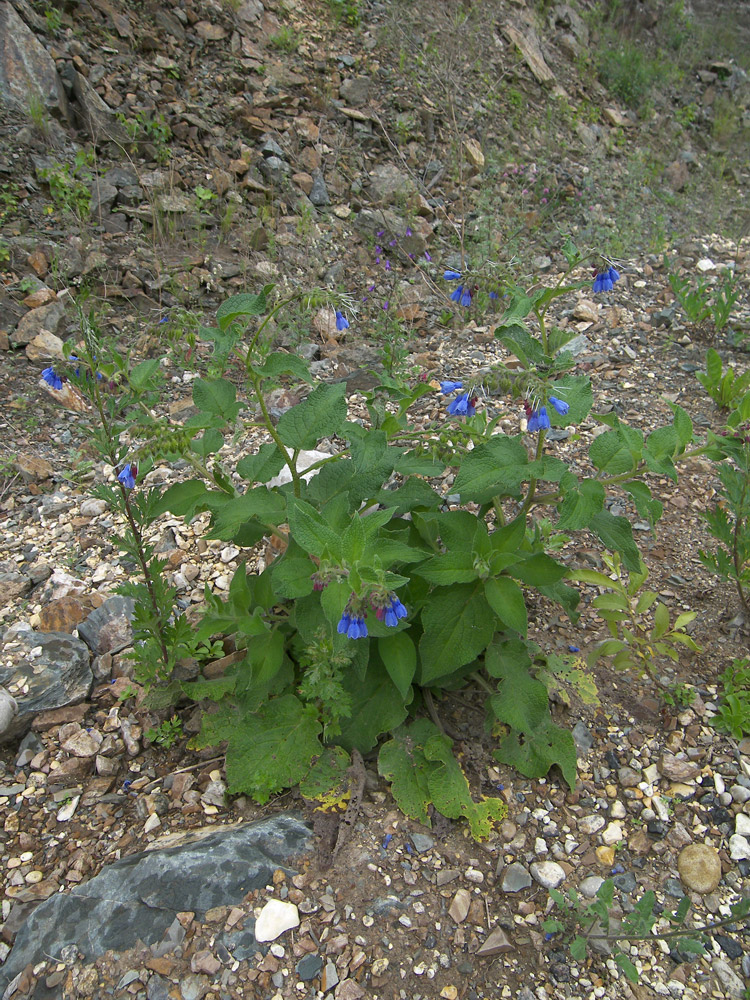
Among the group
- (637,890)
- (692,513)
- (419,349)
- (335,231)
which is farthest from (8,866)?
(335,231)

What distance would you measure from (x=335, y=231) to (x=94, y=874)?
16.7 ft

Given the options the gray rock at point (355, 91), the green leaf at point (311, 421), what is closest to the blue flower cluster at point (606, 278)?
the green leaf at point (311, 421)

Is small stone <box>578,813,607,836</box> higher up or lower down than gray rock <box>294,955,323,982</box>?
higher up

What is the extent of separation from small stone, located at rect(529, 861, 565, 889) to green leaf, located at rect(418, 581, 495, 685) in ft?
2.10

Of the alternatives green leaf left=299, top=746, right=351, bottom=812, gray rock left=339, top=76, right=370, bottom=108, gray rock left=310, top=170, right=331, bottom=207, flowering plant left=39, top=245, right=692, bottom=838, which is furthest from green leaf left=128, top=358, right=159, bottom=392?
gray rock left=339, top=76, right=370, bottom=108

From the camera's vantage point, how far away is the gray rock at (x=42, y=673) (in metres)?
2.54

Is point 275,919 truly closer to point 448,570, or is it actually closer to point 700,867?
point 448,570

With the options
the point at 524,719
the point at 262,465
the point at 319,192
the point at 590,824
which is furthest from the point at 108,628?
the point at 319,192

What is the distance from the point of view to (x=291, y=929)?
1.89 metres

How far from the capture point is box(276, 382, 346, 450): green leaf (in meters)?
2.21

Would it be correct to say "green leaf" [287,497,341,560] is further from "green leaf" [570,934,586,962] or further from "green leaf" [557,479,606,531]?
"green leaf" [570,934,586,962]

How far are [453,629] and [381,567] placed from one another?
1.40ft

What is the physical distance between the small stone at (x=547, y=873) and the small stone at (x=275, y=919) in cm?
71

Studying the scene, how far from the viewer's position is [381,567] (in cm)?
183
